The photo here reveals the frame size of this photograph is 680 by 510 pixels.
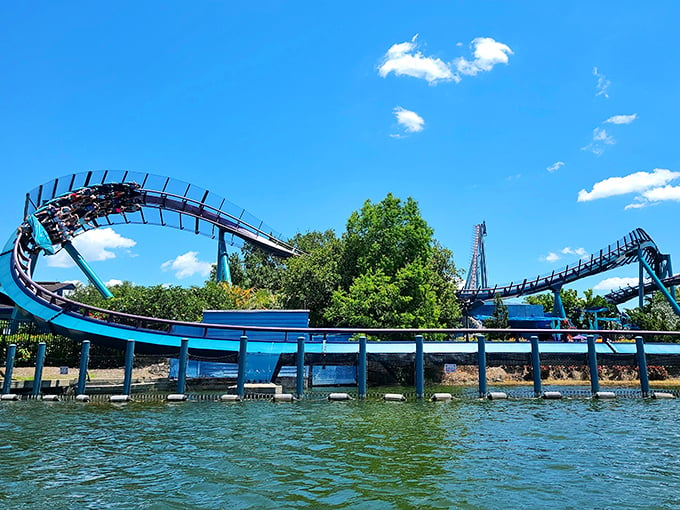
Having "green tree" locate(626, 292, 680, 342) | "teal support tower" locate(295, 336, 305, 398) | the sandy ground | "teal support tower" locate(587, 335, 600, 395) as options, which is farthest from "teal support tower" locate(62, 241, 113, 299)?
"green tree" locate(626, 292, 680, 342)

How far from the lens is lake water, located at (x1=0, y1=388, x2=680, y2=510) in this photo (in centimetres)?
849

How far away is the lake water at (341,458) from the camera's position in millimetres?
8492

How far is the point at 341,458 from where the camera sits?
36.7ft

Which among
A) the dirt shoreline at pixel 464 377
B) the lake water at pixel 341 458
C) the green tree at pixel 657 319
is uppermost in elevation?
the green tree at pixel 657 319

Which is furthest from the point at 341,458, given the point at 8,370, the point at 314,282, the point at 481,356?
the point at 314,282

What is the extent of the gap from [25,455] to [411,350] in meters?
15.7

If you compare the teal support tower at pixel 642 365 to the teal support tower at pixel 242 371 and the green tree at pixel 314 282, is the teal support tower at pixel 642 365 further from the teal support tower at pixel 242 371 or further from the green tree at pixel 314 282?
the green tree at pixel 314 282

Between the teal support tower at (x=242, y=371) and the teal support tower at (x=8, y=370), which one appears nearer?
the teal support tower at (x=242, y=371)

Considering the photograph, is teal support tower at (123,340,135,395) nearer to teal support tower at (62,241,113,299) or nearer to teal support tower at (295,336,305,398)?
teal support tower at (295,336,305,398)

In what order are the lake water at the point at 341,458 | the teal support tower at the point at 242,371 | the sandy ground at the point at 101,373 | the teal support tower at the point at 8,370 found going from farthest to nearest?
the sandy ground at the point at 101,373
the teal support tower at the point at 8,370
the teal support tower at the point at 242,371
the lake water at the point at 341,458

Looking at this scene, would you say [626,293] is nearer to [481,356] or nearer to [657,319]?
[657,319]

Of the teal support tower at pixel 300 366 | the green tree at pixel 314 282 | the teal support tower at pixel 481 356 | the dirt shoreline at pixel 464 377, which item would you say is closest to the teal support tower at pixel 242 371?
the teal support tower at pixel 300 366

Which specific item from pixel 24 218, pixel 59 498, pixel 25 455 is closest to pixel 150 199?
pixel 24 218

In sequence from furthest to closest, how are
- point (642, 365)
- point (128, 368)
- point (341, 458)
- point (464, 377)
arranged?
point (464, 377) → point (642, 365) → point (128, 368) → point (341, 458)
